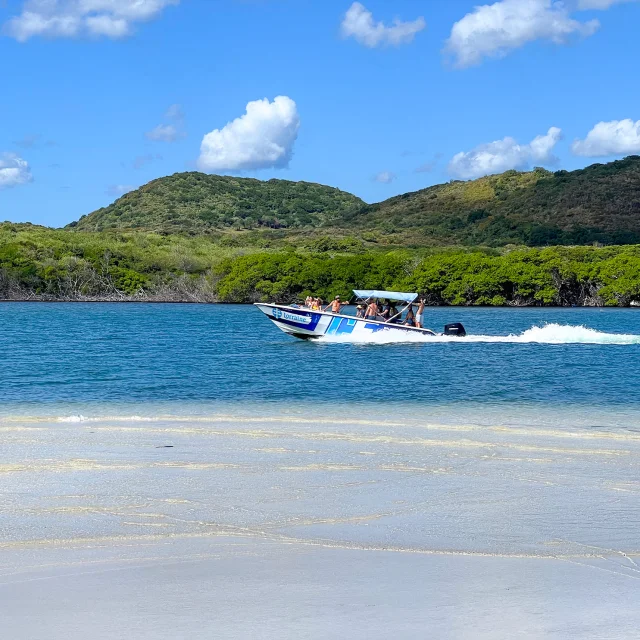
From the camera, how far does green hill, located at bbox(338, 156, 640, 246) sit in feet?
545

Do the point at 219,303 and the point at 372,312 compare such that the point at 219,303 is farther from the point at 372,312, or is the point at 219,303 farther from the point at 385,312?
the point at 372,312

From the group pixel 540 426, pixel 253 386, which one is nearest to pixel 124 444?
pixel 540 426

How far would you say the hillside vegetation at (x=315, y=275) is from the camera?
11331 centimetres

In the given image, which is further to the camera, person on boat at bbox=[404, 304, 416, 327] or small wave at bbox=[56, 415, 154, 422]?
person on boat at bbox=[404, 304, 416, 327]

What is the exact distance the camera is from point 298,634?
6.89 m

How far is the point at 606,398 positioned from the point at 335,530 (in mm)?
17448

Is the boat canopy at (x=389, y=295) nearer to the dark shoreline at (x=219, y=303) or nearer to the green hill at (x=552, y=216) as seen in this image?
the dark shoreline at (x=219, y=303)

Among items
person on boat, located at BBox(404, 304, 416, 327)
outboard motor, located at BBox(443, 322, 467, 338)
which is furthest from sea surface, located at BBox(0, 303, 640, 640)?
outboard motor, located at BBox(443, 322, 467, 338)

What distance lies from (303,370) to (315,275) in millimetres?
80954

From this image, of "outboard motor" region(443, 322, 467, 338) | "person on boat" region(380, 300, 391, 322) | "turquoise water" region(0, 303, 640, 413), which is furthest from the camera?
"outboard motor" region(443, 322, 467, 338)

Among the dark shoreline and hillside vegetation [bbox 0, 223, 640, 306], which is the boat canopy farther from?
the dark shoreline

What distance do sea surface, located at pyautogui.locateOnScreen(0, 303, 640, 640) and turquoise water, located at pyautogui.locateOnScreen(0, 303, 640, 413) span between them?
36cm

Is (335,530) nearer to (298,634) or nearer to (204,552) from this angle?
(204,552)

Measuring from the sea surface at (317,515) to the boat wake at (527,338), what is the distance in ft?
61.9
